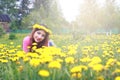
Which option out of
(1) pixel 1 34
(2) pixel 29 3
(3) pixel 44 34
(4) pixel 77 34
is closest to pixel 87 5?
(2) pixel 29 3

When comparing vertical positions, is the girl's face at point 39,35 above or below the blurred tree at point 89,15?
Answer: below

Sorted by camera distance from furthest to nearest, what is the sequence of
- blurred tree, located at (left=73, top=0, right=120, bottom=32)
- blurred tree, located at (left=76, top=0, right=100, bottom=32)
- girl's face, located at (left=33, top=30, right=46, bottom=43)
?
blurred tree, located at (left=73, top=0, right=120, bottom=32) → blurred tree, located at (left=76, top=0, right=100, bottom=32) → girl's face, located at (left=33, top=30, right=46, bottom=43)

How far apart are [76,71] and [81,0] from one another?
4332 cm

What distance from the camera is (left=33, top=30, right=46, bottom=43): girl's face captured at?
4461 mm

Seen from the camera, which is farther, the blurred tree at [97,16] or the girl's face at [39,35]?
the blurred tree at [97,16]

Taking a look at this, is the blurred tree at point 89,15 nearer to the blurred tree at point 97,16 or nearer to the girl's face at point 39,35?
the blurred tree at point 97,16

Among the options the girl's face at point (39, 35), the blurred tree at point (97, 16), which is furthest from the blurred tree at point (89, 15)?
the girl's face at point (39, 35)

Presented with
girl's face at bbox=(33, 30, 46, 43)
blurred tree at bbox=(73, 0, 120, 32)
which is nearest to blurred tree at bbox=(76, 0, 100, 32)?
blurred tree at bbox=(73, 0, 120, 32)

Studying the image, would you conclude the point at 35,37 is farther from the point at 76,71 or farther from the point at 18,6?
the point at 18,6

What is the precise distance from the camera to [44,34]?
4.59m

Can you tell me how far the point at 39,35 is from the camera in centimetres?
455

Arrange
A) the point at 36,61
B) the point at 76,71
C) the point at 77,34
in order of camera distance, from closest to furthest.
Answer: the point at 76,71 → the point at 36,61 → the point at 77,34

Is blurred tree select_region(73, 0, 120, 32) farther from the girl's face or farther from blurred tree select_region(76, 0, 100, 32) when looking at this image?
the girl's face

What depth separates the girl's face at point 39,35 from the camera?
4.46 m
